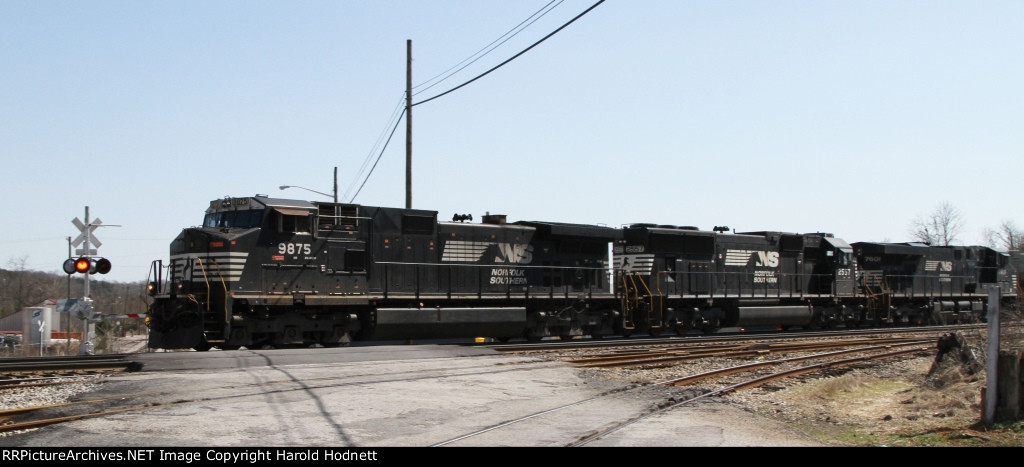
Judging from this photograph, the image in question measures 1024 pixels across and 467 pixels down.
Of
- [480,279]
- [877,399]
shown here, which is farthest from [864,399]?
[480,279]

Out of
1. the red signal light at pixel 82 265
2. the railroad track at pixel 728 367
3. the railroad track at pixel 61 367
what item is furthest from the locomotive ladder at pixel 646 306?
the railroad track at pixel 61 367

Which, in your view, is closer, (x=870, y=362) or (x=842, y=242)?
(x=870, y=362)

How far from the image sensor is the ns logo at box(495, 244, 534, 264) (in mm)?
21656

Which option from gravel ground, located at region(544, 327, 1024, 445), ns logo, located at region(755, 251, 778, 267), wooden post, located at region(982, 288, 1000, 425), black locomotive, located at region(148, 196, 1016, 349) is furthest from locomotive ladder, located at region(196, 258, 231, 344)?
ns logo, located at region(755, 251, 778, 267)

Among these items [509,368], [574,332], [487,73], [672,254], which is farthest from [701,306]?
[509,368]

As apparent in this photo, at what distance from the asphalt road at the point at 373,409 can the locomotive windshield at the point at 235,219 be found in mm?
3804

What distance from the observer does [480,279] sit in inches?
825

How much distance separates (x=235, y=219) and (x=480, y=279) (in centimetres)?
611

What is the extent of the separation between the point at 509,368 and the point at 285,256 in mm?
5798

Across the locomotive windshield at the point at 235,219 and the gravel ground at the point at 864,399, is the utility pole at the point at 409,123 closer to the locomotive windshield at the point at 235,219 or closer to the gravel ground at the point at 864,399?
the locomotive windshield at the point at 235,219

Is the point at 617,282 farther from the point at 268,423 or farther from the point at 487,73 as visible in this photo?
the point at 268,423

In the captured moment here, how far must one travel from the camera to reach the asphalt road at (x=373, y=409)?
7910 mm

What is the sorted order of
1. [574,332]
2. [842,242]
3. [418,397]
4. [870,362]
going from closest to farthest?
[418,397], [870,362], [574,332], [842,242]

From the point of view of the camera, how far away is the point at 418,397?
35.2 ft
